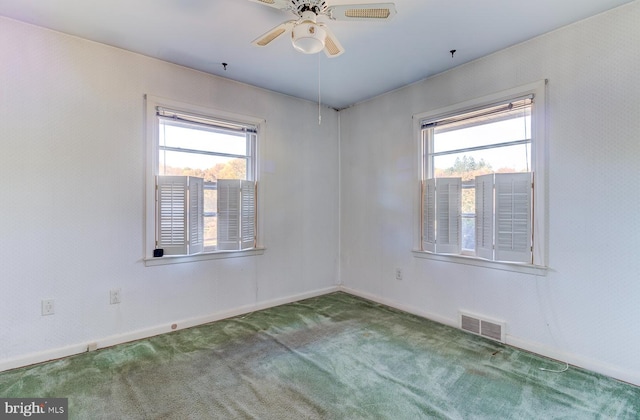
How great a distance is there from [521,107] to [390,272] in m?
2.19

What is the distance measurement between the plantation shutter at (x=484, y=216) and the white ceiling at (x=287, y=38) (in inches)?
47.5

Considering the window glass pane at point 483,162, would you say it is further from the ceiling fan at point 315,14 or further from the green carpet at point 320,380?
the ceiling fan at point 315,14

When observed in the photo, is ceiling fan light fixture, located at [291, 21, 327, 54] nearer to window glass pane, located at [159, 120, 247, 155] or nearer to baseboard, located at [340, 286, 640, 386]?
window glass pane, located at [159, 120, 247, 155]

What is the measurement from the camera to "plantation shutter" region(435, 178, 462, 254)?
3.04 m

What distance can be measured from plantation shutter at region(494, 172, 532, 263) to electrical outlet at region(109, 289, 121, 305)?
3.42m

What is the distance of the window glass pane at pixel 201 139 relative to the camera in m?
3.02

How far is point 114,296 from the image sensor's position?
8.84 feet

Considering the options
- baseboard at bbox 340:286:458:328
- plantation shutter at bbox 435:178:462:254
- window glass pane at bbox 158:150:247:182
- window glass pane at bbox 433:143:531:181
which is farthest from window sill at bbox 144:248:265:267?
window glass pane at bbox 433:143:531:181

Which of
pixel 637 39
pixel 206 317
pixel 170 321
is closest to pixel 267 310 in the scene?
pixel 206 317

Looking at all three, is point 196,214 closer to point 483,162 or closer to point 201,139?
point 201,139

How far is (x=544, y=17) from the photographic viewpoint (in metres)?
2.25

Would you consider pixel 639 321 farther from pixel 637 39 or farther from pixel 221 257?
pixel 221 257

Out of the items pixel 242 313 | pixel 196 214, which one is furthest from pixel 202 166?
pixel 242 313

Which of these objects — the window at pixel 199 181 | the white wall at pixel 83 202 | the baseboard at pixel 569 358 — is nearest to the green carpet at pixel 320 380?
the baseboard at pixel 569 358
